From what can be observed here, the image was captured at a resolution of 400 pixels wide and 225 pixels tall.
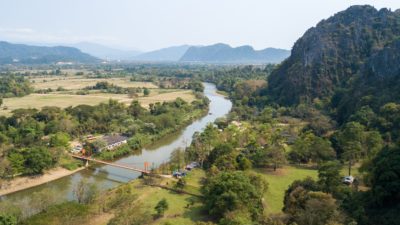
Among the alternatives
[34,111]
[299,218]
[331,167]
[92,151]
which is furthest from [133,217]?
[34,111]

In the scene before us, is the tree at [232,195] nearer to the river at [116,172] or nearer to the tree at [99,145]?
the river at [116,172]

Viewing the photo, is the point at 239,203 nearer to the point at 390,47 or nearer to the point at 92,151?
the point at 92,151

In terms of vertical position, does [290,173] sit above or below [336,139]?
below

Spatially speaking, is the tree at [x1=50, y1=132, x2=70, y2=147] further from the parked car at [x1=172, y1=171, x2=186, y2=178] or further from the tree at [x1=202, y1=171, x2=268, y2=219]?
the tree at [x1=202, y1=171, x2=268, y2=219]

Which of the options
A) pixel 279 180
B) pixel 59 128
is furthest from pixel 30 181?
pixel 279 180

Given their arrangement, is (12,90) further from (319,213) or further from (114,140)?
(319,213)

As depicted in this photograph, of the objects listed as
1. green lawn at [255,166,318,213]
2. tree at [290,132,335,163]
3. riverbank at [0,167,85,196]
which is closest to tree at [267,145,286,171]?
green lawn at [255,166,318,213]

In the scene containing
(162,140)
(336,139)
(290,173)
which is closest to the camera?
(290,173)

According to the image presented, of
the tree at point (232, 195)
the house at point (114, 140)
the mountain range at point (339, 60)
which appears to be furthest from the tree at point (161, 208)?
the mountain range at point (339, 60)
